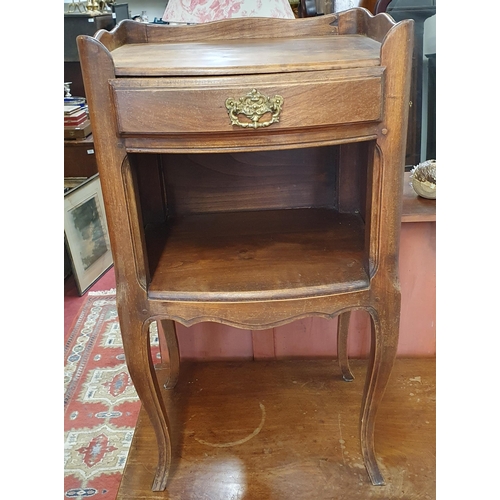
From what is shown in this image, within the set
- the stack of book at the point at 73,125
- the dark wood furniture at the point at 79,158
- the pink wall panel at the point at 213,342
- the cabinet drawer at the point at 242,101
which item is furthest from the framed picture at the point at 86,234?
the cabinet drawer at the point at 242,101

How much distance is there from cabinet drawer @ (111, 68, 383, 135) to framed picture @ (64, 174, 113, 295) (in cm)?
114

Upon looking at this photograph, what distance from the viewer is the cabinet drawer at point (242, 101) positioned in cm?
75

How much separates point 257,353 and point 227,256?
0.53m

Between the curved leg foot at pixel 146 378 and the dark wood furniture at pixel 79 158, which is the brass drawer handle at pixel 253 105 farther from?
the dark wood furniture at pixel 79 158

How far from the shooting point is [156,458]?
1.16 metres

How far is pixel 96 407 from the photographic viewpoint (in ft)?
4.36

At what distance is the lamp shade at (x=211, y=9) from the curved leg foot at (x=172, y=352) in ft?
2.24

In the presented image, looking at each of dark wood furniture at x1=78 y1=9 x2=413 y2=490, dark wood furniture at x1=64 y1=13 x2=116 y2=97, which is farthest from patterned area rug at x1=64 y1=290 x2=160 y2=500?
dark wood furniture at x1=64 y1=13 x2=116 y2=97

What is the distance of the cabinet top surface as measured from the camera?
751 mm

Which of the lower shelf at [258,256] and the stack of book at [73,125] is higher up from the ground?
the stack of book at [73,125]

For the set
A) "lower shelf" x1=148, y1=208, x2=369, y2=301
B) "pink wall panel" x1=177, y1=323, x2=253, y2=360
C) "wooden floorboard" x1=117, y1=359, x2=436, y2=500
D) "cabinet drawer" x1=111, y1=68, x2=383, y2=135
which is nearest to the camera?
"cabinet drawer" x1=111, y1=68, x2=383, y2=135

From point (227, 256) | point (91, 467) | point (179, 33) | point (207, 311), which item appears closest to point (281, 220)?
point (227, 256)

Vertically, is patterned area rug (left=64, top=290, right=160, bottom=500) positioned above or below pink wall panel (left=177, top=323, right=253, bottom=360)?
below

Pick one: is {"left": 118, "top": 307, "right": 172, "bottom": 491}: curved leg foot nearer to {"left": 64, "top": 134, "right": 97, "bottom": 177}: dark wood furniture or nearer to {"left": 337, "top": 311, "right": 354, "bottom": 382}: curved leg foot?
{"left": 337, "top": 311, "right": 354, "bottom": 382}: curved leg foot
